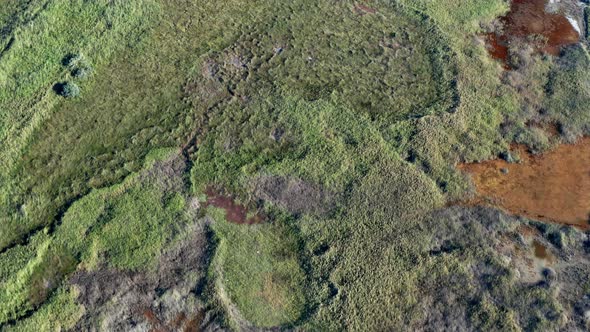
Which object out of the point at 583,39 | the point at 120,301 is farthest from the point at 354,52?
the point at 120,301

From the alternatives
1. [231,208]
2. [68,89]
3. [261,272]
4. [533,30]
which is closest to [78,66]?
[68,89]

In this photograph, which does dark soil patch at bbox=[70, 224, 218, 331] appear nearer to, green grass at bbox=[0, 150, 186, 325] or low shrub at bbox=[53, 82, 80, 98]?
green grass at bbox=[0, 150, 186, 325]

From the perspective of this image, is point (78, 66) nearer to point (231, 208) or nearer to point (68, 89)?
point (68, 89)

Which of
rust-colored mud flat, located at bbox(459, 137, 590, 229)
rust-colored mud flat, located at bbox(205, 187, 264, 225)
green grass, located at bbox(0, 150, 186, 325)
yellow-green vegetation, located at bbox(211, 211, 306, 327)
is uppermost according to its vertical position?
green grass, located at bbox(0, 150, 186, 325)

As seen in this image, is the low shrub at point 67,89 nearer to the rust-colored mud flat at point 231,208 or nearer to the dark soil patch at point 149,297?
the rust-colored mud flat at point 231,208

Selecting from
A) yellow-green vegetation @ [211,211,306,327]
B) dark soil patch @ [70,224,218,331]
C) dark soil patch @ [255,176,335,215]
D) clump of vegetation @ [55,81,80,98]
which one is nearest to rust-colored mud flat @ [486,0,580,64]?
dark soil patch @ [255,176,335,215]

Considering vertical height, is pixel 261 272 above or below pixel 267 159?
below
